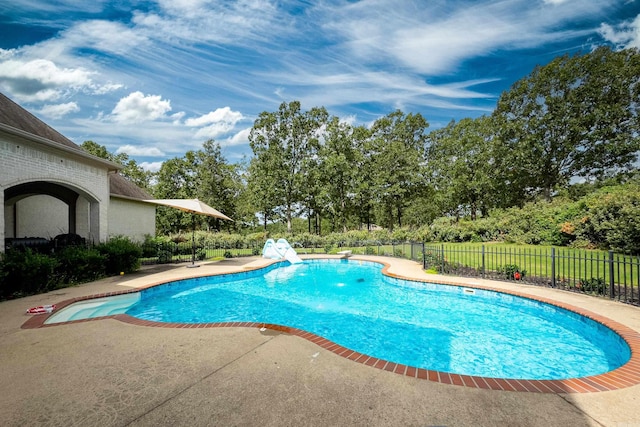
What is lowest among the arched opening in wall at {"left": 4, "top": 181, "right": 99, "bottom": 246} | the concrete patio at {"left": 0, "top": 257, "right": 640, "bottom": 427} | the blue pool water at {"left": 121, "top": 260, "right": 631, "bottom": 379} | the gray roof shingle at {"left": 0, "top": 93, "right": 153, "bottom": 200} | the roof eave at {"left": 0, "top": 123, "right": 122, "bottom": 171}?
the blue pool water at {"left": 121, "top": 260, "right": 631, "bottom": 379}

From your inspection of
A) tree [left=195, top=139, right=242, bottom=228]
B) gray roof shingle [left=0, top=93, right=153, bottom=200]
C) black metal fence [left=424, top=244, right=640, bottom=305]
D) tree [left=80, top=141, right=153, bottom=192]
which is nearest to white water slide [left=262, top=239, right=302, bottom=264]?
black metal fence [left=424, top=244, right=640, bottom=305]

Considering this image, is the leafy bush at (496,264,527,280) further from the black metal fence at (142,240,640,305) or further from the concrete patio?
the concrete patio

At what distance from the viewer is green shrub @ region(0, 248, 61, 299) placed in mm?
6770

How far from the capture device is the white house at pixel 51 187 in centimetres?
779

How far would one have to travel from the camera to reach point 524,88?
25594mm

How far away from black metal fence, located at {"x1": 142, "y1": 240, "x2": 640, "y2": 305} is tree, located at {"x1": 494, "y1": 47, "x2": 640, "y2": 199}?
52.6ft

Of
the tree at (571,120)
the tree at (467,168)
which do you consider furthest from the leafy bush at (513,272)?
the tree at (467,168)

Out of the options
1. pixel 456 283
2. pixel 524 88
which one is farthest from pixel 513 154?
pixel 456 283

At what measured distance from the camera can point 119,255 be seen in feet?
33.3

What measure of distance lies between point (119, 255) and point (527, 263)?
1643 cm

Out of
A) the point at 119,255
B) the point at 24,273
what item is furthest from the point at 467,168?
the point at 24,273

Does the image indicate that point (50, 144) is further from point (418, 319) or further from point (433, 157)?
point (433, 157)

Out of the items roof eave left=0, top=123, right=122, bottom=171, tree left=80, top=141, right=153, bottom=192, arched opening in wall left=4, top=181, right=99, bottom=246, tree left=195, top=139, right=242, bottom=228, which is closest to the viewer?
roof eave left=0, top=123, right=122, bottom=171

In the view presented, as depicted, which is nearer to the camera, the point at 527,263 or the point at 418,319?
the point at 418,319
